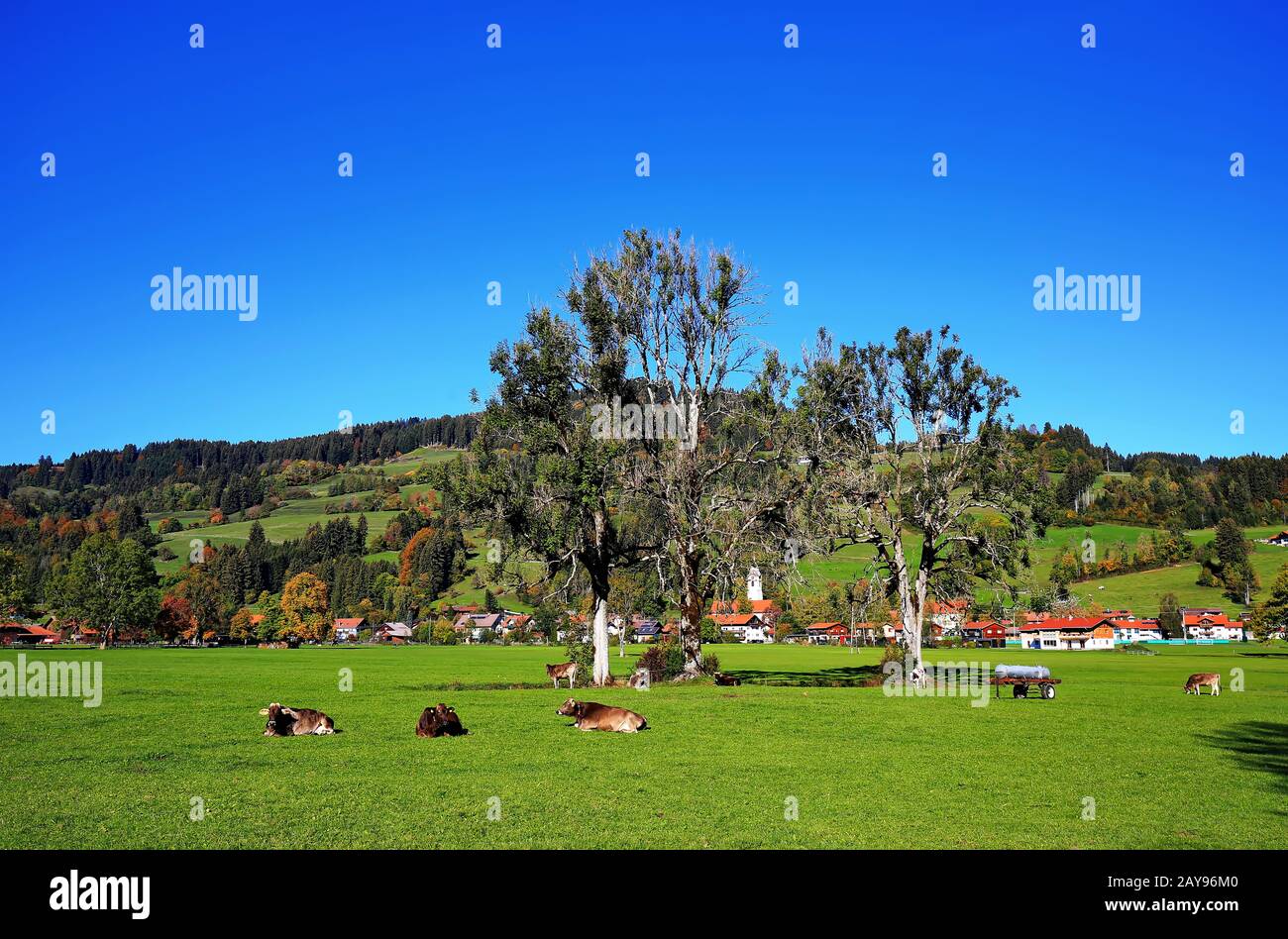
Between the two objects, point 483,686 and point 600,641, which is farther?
point 600,641

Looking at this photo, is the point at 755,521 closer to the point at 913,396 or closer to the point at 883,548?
the point at 883,548

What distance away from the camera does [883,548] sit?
4441 cm

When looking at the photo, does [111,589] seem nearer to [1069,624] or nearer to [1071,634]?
[1069,624]

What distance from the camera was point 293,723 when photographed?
19.7 meters

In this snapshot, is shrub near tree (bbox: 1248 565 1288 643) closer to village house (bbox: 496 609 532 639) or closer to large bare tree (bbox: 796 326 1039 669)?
large bare tree (bbox: 796 326 1039 669)

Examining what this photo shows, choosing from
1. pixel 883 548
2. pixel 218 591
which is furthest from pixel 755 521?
pixel 218 591

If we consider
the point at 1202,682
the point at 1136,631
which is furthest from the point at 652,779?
the point at 1136,631

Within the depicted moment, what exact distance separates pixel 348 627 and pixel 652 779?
172 m

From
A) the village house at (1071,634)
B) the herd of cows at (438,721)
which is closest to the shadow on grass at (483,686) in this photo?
the herd of cows at (438,721)

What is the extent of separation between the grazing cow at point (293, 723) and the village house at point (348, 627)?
153677 mm

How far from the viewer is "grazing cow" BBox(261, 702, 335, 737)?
63.9 ft

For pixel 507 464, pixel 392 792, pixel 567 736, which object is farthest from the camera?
pixel 507 464

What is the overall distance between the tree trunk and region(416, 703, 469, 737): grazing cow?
20.4m
